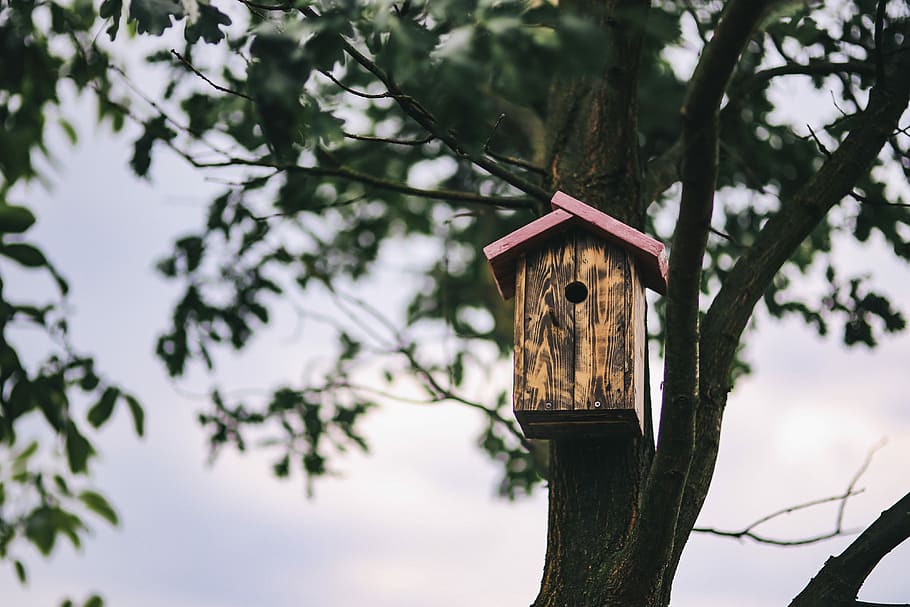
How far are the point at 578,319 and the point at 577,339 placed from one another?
0.07 metres

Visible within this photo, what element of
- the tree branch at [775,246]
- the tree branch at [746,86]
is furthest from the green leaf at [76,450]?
the tree branch at [746,86]

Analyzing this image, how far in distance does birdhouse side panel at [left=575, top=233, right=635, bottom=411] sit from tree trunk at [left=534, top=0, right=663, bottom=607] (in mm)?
332

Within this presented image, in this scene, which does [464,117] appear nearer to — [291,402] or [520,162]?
[520,162]

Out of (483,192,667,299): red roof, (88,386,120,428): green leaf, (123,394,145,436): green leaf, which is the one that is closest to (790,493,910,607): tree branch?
(483,192,667,299): red roof

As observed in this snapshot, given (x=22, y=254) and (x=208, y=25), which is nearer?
(x=208, y=25)

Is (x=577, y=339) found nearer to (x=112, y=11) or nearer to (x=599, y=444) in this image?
(x=599, y=444)

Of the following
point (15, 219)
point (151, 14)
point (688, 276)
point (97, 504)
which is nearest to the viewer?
point (151, 14)

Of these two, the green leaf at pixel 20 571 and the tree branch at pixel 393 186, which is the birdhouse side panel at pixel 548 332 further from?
the green leaf at pixel 20 571

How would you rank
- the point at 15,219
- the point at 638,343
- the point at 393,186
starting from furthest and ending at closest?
the point at 393,186 → the point at 638,343 → the point at 15,219

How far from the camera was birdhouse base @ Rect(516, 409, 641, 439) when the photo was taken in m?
3.21

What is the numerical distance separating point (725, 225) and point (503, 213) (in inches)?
65.3

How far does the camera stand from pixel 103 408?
3322 mm

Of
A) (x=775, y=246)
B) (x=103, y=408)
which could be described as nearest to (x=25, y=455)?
(x=103, y=408)

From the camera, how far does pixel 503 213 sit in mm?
6699
